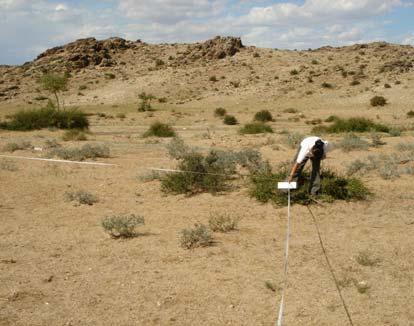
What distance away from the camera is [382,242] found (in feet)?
28.2

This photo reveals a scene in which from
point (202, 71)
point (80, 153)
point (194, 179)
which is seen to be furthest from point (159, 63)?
point (194, 179)

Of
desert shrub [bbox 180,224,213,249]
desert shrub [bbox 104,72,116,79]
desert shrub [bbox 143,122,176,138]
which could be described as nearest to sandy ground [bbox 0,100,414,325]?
desert shrub [bbox 180,224,213,249]

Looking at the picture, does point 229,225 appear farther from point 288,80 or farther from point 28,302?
point 288,80

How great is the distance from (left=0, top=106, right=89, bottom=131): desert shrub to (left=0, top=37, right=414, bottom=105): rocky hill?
60.0 ft

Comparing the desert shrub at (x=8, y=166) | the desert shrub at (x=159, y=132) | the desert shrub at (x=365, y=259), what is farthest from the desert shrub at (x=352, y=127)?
the desert shrub at (x=365, y=259)

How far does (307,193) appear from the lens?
10742 mm

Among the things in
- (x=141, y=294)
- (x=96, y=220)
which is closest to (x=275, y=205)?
(x=96, y=220)

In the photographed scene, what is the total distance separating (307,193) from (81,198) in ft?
15.2

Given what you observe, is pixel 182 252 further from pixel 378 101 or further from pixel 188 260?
pixel 378 101

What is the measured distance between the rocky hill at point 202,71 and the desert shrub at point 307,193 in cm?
3338

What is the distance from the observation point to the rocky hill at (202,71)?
47.2 metres

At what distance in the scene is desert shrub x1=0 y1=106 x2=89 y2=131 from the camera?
2753 cm

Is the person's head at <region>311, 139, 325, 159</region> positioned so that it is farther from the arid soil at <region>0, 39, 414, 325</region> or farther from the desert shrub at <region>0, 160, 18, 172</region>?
the desert shrub at <region>0, 160, 18, 172</region>

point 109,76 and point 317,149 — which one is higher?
point 109,76
